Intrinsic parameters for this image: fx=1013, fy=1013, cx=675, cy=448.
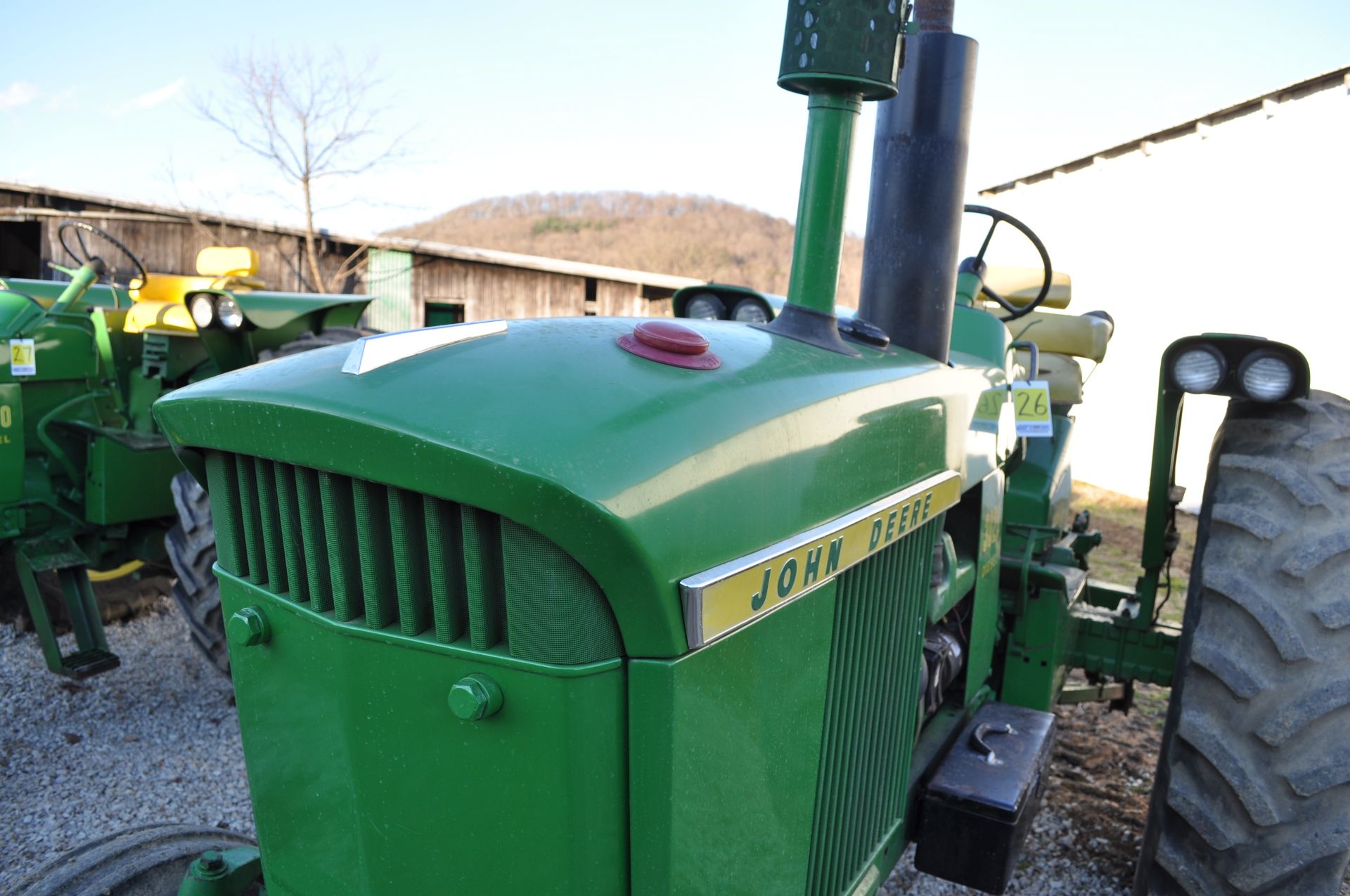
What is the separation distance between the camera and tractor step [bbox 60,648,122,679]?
3.97 m

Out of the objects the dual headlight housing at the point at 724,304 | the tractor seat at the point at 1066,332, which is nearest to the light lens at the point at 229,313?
the dual headlight housing at the point at 724,304

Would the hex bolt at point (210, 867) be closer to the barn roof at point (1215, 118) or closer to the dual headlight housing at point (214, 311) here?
the dual headlight housing at point (214, 311)

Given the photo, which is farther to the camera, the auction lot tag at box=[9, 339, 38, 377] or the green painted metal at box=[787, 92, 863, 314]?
the auction lot tag at box=[9, 339, 38, 377]

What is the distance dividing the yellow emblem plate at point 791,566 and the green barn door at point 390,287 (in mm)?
15409

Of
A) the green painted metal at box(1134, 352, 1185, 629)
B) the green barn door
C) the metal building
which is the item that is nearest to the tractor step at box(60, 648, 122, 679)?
the green painted metal at box(1134, 352, 1185, 629)

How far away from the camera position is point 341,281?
16.6 m

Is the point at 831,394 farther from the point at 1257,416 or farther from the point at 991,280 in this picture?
the point at 991,280

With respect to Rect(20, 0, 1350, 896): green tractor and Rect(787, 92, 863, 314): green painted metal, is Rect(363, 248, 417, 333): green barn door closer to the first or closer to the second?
Rect(20, 0, 1350, 896): green tractor

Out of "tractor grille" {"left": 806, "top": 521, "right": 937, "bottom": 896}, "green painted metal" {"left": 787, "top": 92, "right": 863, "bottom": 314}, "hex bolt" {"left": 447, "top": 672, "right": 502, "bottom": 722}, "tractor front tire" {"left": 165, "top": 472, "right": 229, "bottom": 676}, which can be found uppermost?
"green painted metal" {"left": 787, "top": 92, "right": 863, "bottom": 314}

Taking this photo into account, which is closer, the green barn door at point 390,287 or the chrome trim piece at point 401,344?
the chrome trim piece at point 401,344

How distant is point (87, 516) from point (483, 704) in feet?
14.2

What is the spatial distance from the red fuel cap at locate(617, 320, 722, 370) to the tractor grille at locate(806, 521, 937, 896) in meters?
0.46

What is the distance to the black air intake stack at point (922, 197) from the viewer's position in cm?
214

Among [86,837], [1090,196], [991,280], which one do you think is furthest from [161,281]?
[1090,196]
